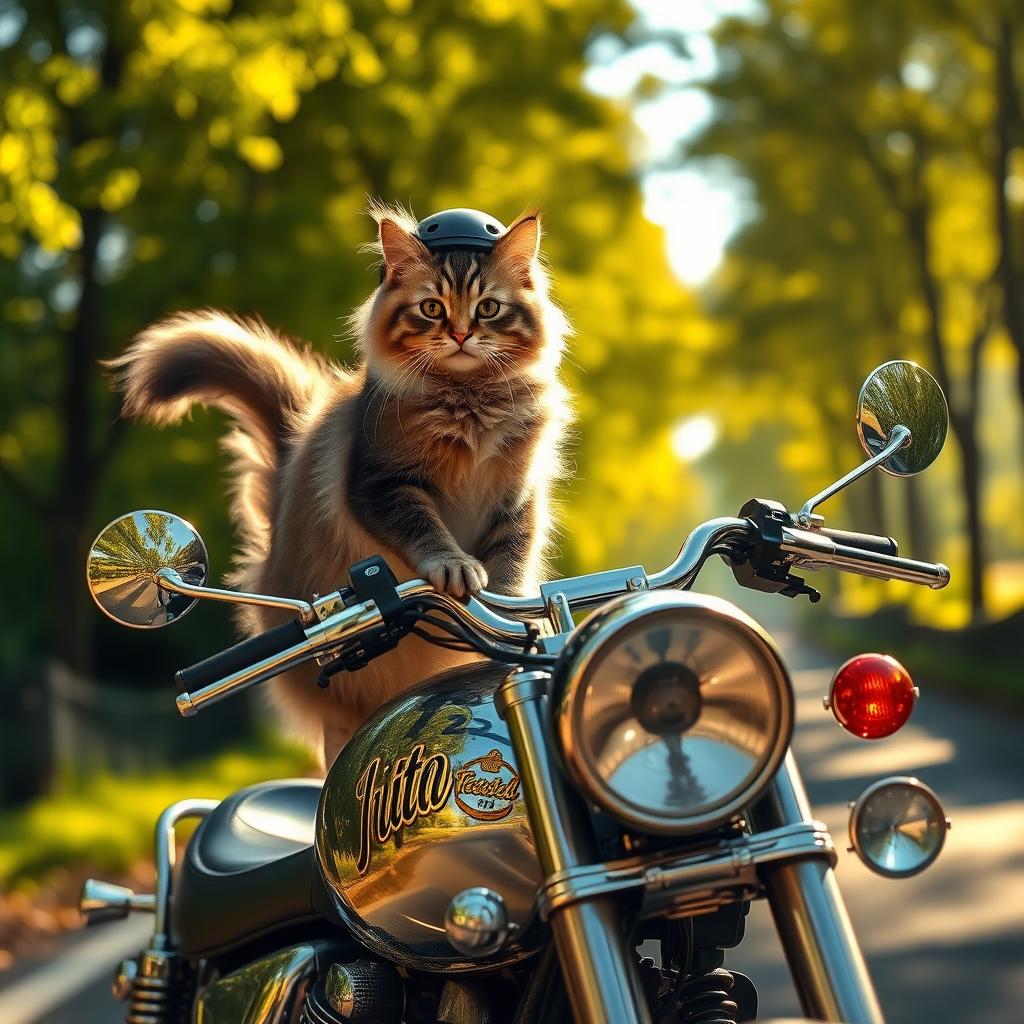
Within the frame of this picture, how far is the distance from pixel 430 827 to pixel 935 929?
556cm

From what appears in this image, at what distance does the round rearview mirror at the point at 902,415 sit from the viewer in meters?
2.71

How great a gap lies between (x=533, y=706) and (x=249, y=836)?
140 cm

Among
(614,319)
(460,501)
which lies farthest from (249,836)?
(614,319)

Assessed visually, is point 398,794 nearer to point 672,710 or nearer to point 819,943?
point 672,710

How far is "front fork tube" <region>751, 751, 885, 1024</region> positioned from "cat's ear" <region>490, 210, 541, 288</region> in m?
1.68

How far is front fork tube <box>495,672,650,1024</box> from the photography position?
1.94m

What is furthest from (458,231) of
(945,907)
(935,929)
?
(945,907)

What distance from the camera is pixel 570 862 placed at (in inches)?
79.8

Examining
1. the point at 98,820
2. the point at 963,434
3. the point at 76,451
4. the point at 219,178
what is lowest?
the point at 98,820

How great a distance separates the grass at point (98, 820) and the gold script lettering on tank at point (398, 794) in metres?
6.01

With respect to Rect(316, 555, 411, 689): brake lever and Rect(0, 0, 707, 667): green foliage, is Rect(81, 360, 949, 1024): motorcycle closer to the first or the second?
Rect(316, 555, 411, 689): brake lever

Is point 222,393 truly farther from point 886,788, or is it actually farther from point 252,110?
point 252,110

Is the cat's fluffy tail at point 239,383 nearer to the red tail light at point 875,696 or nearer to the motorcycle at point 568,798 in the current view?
the motorcycle at point 568,798

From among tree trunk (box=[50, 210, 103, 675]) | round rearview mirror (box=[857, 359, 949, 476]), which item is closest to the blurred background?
tree trunk (box=[50, 210, 103, 675])
